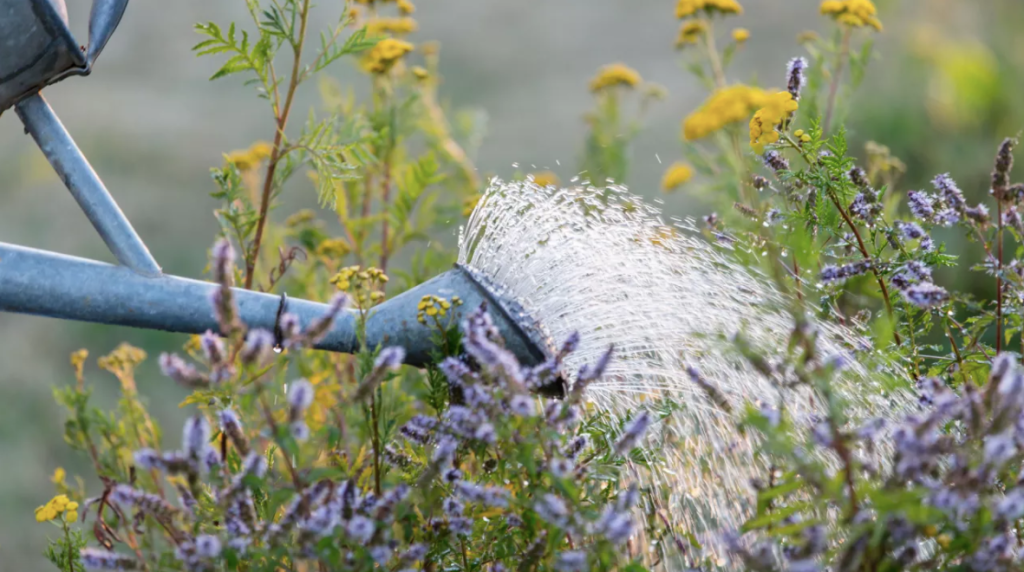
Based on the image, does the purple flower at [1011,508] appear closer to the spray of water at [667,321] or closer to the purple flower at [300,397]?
the spray of water at [667,321]

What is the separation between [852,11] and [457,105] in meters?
2.89

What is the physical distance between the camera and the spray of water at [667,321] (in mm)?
1146

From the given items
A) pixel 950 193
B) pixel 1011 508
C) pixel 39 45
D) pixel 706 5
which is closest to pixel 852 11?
pixel 706 5

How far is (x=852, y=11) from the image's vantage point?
6.08 ft

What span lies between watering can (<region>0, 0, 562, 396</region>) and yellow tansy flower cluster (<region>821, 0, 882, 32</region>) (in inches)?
42.7

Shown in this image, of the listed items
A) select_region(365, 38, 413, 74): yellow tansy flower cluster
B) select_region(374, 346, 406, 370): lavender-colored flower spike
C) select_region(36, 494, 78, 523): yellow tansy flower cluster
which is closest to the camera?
select_region(374, 346, 406, 370): lavender-colored flower spike

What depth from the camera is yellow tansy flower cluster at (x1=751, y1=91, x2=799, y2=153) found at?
39.7 inches

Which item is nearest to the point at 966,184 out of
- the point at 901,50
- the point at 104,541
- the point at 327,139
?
the point at 901,50

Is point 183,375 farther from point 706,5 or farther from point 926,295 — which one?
point 706,5

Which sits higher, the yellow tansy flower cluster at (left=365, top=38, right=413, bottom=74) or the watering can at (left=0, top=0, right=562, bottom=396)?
the yellow tansy flower cluster at (left=365, top=38, right=413, bottom=74)

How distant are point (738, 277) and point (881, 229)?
0.19 m

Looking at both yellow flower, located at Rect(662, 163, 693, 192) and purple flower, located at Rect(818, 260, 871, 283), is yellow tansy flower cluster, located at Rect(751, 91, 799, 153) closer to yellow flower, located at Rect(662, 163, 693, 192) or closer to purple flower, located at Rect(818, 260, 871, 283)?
purple flower, located at Rect(818, 260, 871, 283)

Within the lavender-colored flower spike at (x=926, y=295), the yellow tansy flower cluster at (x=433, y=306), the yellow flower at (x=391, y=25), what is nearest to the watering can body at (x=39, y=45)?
the yellow tansy flower cluster at (x=433, y=306)

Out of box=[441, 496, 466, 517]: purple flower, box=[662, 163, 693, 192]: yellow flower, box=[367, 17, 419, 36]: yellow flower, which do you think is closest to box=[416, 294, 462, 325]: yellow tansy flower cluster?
box=[441, 496, 466, 517]: purple flower
